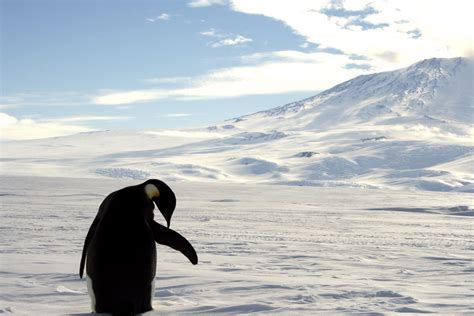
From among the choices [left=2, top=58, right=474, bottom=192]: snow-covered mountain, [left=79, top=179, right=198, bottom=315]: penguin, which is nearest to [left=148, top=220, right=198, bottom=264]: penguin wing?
[left=79, top=179, right=198, bottom=315]: penguin

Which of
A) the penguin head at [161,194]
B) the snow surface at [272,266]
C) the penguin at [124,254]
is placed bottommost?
the snow surface at [272,266]

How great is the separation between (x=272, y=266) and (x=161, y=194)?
379 cm

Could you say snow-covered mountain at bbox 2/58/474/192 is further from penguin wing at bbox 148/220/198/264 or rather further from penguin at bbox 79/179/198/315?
penguin at bbox 79/179/198/315

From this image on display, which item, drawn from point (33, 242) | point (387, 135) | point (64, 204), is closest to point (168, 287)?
point (33, 242)

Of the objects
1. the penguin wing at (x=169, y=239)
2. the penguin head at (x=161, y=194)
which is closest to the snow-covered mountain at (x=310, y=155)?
the penguin wing at (x=169, y=239)

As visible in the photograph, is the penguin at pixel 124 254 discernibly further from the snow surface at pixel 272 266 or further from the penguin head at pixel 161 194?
the snow surface at pixel 272 266

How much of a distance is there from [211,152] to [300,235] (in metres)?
117

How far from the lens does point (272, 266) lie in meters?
7.96

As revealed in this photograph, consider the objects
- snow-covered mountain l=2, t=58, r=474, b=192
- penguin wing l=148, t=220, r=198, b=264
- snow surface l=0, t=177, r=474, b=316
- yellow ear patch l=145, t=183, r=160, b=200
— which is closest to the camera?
yellow ear patch l=145, t=183, r=160, b=200

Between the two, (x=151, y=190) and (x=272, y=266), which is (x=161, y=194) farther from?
(x=272, y=266)

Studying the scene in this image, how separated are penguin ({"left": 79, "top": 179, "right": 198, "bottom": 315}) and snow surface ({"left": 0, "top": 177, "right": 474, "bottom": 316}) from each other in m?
0.28

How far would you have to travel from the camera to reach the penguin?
4.26 metres

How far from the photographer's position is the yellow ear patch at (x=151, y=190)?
4.41 m

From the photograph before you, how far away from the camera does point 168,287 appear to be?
5875mm
